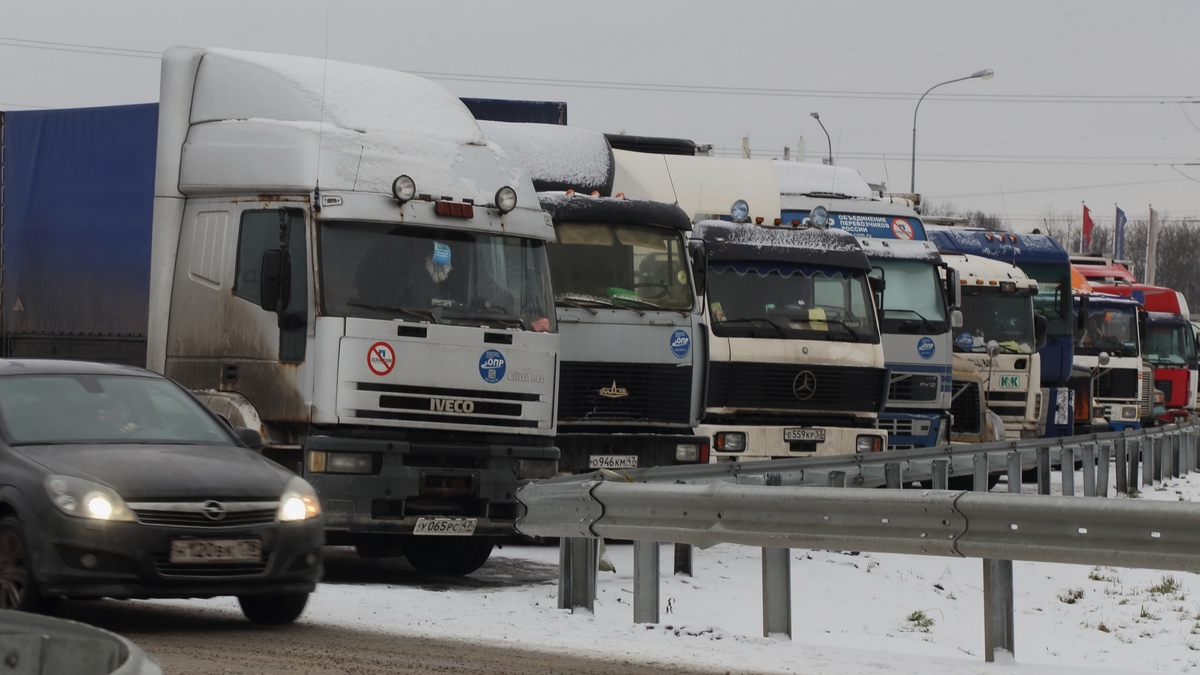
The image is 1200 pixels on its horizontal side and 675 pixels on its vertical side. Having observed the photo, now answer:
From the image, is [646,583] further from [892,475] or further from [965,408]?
[965,408]

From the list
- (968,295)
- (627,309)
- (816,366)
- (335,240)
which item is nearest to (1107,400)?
(968,295)

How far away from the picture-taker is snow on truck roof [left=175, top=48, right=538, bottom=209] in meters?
11.8

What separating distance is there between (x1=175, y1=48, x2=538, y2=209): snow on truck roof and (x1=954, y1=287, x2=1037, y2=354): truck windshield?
11.4 m

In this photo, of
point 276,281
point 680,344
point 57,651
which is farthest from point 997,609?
point 680,344

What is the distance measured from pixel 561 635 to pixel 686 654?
1.02 metres

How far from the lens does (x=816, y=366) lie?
16.3m

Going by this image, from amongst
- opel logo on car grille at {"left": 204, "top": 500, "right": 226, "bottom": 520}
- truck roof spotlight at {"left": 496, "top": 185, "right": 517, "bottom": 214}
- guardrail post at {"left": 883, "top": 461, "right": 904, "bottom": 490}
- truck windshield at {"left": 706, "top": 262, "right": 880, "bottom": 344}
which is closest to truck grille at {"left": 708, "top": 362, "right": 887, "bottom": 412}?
truck windshield at {"left": 706, "top": 262, "right": 880, "bottom": 344}

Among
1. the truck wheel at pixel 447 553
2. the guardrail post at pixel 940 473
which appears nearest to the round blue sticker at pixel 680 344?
the truck wheel at pixel 447 553

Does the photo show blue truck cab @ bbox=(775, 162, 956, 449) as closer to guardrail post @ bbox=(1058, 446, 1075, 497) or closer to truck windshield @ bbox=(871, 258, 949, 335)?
truck windshield @ bbox=(871, 258, 949, 335)

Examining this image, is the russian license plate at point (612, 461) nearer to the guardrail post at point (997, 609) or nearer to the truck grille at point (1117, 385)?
the guardrail post at point (997, 609)

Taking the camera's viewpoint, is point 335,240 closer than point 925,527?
No

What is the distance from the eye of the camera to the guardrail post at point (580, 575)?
10.2 m

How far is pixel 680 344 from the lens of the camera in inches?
582

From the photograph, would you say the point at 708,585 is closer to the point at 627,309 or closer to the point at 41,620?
the point at 627,309
